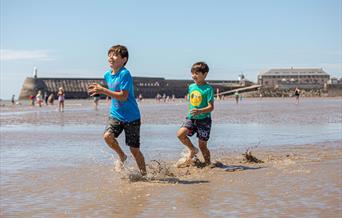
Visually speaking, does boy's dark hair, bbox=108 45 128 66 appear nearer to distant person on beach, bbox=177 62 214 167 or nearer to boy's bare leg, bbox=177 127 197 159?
distant person on beach, bbox=177 62 214 167

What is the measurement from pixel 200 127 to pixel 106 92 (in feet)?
5.75

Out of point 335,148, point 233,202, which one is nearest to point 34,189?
point 233,202

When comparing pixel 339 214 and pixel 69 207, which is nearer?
pixel 339 214

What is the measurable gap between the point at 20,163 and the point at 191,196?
3497 mm

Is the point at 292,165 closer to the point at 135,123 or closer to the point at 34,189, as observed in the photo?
the point at 135,123

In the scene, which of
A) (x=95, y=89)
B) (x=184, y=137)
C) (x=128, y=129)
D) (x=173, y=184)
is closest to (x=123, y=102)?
(x=128, y=129)

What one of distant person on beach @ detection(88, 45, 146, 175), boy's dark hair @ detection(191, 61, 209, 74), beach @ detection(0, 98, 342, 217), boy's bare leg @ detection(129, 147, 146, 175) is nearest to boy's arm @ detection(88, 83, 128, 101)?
distant person on beach @ detection(88, 45, 146, 175)

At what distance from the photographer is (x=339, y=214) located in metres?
4.00

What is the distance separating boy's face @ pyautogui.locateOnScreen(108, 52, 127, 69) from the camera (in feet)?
19.1

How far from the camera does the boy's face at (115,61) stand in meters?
5.84

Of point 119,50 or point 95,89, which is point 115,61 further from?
point 95,89

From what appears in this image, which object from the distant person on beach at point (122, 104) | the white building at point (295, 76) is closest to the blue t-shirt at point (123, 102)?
the distant person on beach at point (122, 104)

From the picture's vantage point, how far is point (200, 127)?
22.5 feet

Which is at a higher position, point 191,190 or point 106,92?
point 106,92
